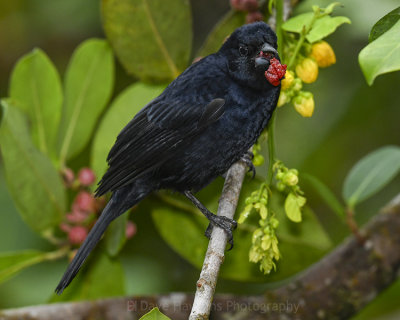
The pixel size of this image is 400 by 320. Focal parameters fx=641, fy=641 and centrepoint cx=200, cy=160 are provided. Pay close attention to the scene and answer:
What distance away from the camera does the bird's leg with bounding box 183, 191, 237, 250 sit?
2.47 m

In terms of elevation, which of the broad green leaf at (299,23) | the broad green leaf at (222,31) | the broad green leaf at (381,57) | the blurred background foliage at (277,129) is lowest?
the blurred background foliage at (277,129)

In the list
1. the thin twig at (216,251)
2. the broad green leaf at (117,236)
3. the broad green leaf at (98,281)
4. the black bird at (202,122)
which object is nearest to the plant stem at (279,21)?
the thin twig at (216,251)

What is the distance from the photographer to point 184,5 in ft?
9.70

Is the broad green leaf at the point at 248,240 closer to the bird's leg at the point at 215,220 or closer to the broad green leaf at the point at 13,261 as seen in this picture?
the bird's leg at the point at 215,220

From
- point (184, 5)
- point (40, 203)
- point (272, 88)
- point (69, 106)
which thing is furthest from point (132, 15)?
point (40, 203)

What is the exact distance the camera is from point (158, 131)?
2.77 m

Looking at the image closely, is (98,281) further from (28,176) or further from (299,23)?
(299,23)

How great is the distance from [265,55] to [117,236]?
1.02 m

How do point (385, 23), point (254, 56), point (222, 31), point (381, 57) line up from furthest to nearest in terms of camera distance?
point (222, 31)
point (254, 56)
point (385, 23)
point (381, 57)

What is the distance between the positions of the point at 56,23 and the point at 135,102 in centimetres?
145

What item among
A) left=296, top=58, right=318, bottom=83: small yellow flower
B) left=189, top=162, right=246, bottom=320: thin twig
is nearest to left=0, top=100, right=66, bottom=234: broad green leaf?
left=189, top=162, right=246, bottom=320: thin twig

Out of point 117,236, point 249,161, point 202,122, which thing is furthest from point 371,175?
point 117,236

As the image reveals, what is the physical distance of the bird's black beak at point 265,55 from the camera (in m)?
2.51

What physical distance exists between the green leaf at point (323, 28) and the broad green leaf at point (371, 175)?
0.82 m
